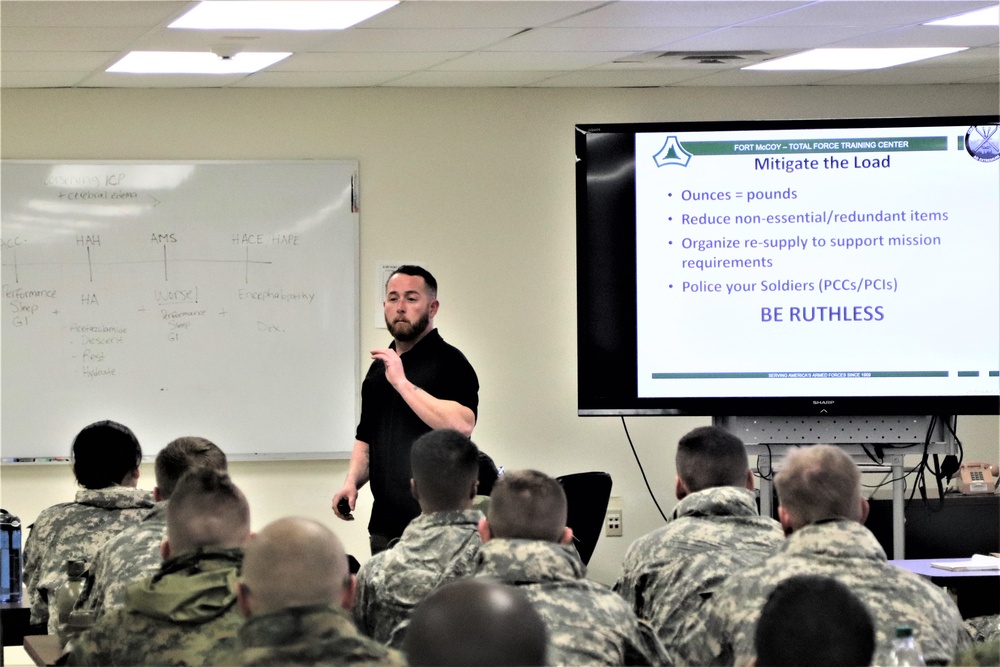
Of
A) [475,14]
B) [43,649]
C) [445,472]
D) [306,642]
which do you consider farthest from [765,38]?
[306,642]

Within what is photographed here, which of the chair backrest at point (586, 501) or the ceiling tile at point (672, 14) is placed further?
the chair backrest at point (586, 501)

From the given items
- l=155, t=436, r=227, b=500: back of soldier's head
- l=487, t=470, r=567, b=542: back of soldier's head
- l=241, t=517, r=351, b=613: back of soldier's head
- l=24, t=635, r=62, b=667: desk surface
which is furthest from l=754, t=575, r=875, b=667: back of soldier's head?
l=155, t=436, r=227, b=500: back of soldier's head

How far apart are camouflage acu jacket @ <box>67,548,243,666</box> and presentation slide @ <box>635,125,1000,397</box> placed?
2.67 m

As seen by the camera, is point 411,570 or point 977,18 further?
point 977,18

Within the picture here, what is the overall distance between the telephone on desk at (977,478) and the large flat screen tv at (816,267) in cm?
125

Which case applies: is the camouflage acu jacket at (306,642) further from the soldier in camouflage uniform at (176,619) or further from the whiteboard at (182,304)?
the whiteboard at (182,304)

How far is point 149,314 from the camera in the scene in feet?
19.0

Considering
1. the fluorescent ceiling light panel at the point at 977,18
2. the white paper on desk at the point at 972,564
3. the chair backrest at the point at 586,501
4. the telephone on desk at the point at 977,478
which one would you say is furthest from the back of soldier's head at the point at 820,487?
the telephone on desk at the point at 977,478

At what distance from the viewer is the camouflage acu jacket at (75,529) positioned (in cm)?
344

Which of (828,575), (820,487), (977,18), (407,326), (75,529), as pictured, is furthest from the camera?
(977,18)

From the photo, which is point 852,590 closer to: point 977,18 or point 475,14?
point 475,14

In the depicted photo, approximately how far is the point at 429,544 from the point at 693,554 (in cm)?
65

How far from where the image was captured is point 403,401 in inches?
170

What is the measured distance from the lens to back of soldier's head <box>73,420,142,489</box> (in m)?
3.52
